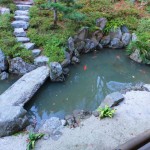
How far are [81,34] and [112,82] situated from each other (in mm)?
2583

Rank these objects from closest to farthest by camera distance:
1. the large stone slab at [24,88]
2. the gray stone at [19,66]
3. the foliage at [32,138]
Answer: the foliage at [32,138], the large stone slab at [24,88], the gray stone at [19,66]

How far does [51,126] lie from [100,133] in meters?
1.11

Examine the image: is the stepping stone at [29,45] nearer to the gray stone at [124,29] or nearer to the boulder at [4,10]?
the boulder at [4,10]

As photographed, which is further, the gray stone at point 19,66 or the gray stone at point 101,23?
the gray stone at point 101,23

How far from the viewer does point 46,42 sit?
8695 mm

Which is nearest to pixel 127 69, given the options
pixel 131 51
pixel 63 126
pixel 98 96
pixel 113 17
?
pixel 131 51

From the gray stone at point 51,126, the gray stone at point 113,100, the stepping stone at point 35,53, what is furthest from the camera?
the stepping stone at point 35,53

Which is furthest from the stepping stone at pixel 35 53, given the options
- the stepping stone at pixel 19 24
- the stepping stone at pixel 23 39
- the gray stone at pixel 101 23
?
the gray stone at pixel 101 23

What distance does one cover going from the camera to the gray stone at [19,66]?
783cm

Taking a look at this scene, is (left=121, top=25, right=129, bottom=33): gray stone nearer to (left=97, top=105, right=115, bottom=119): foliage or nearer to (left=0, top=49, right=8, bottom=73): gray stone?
(left=0, top=49, right=8, bottom=73): gray stone

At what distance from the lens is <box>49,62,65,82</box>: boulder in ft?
24.4

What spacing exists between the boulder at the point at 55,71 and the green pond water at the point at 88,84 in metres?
0.19

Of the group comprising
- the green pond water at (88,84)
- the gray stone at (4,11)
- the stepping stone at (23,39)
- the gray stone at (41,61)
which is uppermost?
the gray stone at (4,11)

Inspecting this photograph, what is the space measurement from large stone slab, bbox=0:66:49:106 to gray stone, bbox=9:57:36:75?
402 mm
